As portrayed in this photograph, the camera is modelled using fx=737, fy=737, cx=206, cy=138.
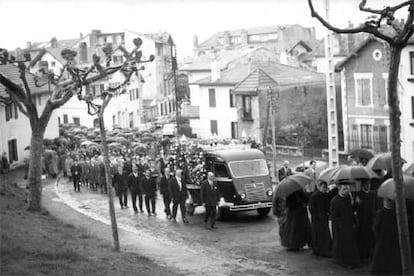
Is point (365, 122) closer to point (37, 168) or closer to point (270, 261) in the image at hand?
point (37, 168)

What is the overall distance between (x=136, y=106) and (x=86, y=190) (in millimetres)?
42809

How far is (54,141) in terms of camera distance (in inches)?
1881

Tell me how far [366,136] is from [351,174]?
82.9 feet

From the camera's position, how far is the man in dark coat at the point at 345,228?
15.2m

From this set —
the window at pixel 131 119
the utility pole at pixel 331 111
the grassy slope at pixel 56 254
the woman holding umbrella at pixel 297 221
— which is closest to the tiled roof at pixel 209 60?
the window at pixel 131 119

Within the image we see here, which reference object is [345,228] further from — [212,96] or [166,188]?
[212,96]

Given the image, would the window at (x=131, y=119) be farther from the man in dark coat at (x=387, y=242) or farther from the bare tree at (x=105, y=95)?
the man in dark coat at (x=387, y=242)

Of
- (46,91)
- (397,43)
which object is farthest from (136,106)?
(397,43)

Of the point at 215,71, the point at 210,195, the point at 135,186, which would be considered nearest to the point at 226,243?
the point at 210,195

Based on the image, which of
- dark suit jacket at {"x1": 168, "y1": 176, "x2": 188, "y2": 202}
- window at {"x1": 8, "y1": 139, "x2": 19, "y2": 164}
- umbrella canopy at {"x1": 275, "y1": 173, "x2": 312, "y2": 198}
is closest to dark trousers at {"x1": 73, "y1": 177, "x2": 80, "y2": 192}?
dark suit jacket at {"x1": 168, "y1": 176, "x2": 188, "y2": 202}

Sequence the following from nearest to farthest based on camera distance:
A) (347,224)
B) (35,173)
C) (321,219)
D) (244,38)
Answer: (347,224)
(321,219)
(35,173)
(244,38)

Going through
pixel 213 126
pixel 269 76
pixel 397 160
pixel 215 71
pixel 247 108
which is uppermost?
pixel 215 71

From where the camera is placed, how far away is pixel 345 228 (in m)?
15.3

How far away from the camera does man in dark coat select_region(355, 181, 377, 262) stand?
15.6m
